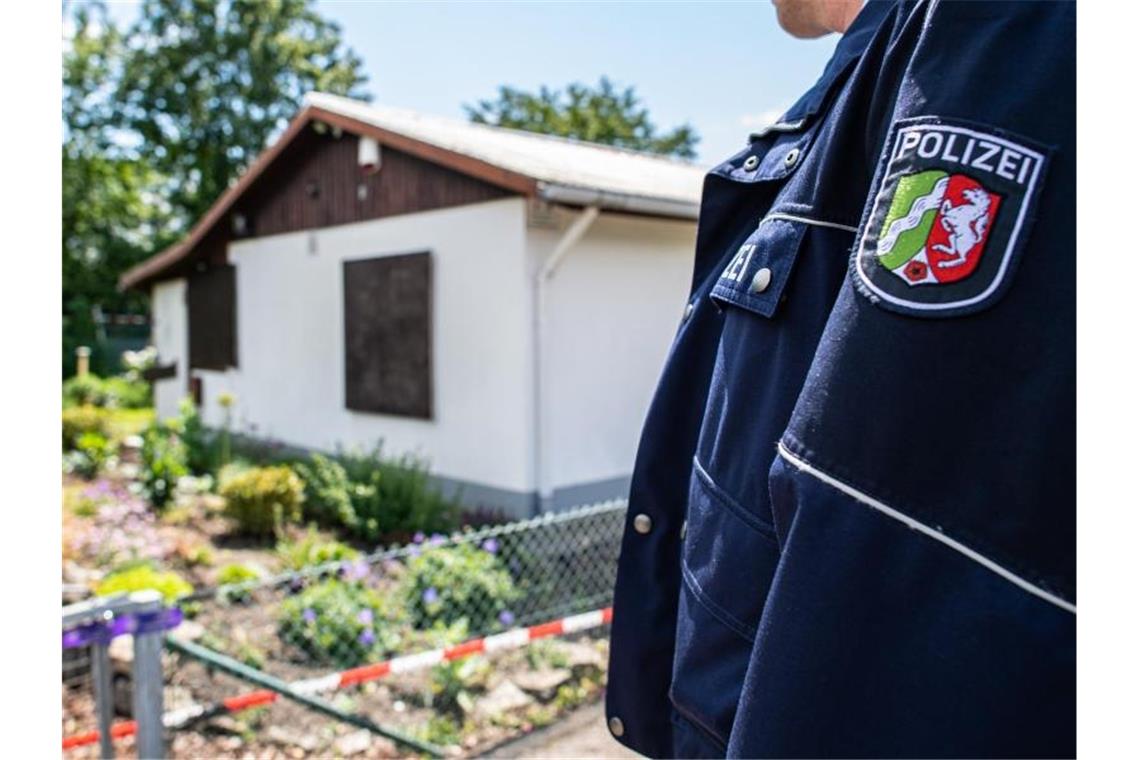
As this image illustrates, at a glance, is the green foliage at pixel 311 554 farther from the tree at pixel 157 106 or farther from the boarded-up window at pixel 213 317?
the tree at pixel 157 106

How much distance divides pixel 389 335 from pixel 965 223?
782 centimetres

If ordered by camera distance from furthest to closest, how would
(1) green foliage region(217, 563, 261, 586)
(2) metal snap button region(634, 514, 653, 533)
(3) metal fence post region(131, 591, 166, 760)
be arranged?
(1) green foliage region(217, 563, 261, 586) → (3) metal fence post region(131, 591, 166, 760) → (2) metal snap button region(634, 514, 653, 533)

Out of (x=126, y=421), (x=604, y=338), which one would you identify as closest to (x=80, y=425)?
(x=126, y=421)

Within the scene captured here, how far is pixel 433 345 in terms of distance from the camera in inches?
306

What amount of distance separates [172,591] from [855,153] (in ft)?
15.5

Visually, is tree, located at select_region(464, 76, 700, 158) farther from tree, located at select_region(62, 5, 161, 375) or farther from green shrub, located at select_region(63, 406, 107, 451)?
green shrub, located at select_region(63, 406, 107, 451)

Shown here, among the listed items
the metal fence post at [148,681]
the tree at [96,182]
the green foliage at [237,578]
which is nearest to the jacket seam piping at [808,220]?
the metal fence post at [148,681]

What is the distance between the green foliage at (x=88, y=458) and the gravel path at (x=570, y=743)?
8.17 meters

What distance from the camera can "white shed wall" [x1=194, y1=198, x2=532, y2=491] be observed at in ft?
23.1

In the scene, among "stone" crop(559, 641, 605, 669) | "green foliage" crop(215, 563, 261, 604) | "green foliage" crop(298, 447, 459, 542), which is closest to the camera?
"stone" crop(559, 641, 605, 669)

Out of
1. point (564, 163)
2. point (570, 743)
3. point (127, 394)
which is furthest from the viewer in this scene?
point (127, 394)

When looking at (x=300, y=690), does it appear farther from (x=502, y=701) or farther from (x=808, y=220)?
(x=808, y=220)

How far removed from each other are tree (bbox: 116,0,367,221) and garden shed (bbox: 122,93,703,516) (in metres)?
16.9

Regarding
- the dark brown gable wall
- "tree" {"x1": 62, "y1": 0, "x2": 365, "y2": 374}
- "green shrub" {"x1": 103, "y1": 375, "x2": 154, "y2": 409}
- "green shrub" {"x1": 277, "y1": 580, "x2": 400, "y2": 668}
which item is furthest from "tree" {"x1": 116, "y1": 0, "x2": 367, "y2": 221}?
"green shrub" {"x1": 277, "y1": 580, "x2": 400, "y2": 668}
